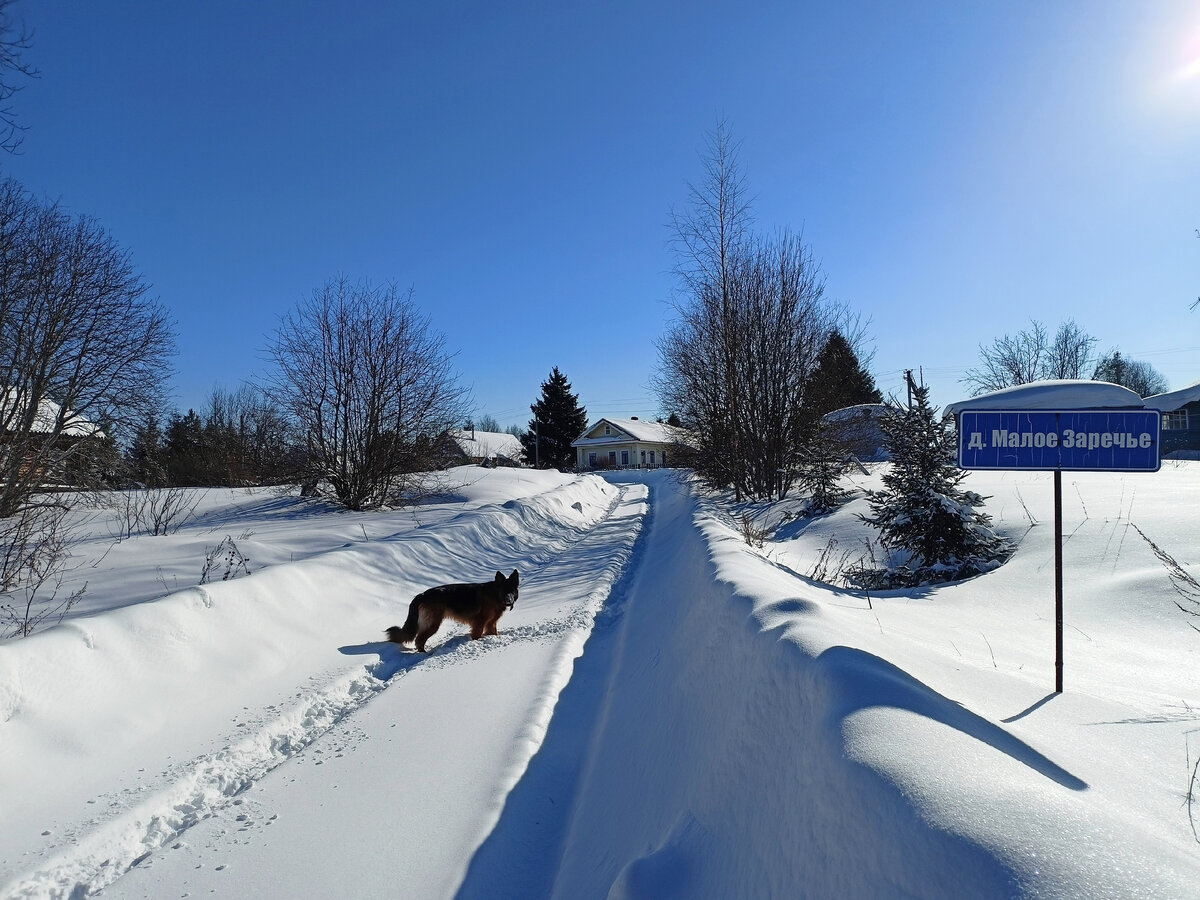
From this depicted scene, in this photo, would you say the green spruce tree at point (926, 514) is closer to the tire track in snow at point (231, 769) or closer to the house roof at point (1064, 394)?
the tire track in snow at point (231, 769)

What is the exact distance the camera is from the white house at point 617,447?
67.8 meters

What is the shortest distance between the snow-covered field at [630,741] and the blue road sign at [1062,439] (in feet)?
4.46

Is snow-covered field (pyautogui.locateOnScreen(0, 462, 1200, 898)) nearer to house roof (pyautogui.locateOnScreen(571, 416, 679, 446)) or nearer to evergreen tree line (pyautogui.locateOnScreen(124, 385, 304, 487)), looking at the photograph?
evergreen tree line (pyautogui.locateOnScreen(124, 385, 304, 487))

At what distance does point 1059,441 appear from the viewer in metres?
4.02

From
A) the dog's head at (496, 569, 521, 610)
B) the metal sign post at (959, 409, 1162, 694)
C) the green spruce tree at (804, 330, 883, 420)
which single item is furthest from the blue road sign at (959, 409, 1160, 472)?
the green spruce tree at (804, 330, 883, 420)

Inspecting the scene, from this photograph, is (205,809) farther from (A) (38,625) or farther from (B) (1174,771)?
(B) (1174,771)

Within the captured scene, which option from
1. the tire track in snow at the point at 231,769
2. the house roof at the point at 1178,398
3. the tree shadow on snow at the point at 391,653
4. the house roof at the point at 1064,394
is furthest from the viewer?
the house roof at the point at 1178,398

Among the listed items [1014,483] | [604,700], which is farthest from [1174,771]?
[1014,483]

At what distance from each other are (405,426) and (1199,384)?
43.8 meters

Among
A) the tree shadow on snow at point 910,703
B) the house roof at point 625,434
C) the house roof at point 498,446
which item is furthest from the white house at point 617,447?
the tree shadow on snow at point 910,703

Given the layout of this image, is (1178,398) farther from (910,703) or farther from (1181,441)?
(910,703)

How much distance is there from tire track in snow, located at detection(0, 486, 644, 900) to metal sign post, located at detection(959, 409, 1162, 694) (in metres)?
3.62

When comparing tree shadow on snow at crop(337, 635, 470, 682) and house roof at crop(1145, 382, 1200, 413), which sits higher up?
house roof at crop(1145, 382, 1200, 413)

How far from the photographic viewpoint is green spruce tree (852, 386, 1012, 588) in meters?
8.23
